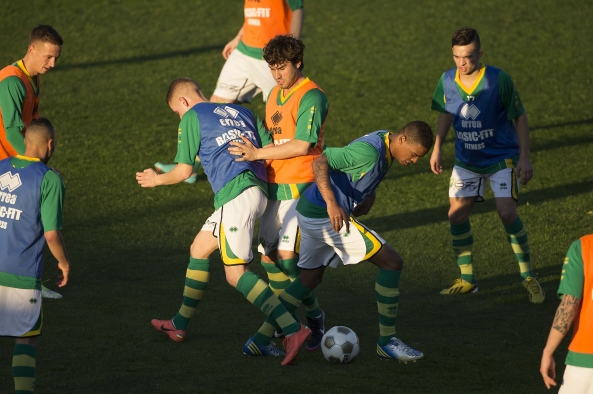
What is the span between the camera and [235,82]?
33.8 ft

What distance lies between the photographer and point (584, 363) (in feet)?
13.2

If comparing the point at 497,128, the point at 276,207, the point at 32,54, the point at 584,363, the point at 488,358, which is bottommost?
the point at 488,358

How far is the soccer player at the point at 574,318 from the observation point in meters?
3.99

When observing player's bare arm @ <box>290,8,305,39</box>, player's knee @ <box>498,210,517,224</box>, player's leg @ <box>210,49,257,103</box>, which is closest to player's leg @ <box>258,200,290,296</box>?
player's knee @ <box>498,210,517,224</box>

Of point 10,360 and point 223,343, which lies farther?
point 223,343

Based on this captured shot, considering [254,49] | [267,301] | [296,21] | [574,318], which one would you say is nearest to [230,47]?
[254,49]

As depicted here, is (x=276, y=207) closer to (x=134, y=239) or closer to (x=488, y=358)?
(x=488, y=358)

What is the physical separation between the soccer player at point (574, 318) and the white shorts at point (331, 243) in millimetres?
1978

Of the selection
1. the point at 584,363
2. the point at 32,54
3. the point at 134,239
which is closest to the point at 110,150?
the point at 134,239

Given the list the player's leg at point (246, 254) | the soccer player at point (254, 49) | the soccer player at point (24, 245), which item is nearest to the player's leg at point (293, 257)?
the player's leg at point (246, 254)

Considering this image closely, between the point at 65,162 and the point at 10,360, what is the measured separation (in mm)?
6061

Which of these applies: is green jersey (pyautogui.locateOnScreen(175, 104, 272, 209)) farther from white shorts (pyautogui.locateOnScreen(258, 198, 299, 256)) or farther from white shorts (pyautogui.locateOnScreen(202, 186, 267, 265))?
white shorts (pyautogui.locateOnScreen(258, 198, 299, 256))

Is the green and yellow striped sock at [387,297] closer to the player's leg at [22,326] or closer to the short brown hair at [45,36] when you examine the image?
the player's leg at [22,326]

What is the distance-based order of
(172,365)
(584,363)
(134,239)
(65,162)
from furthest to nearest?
(65,162) → (134,239) → (172,365) → (584,363)
